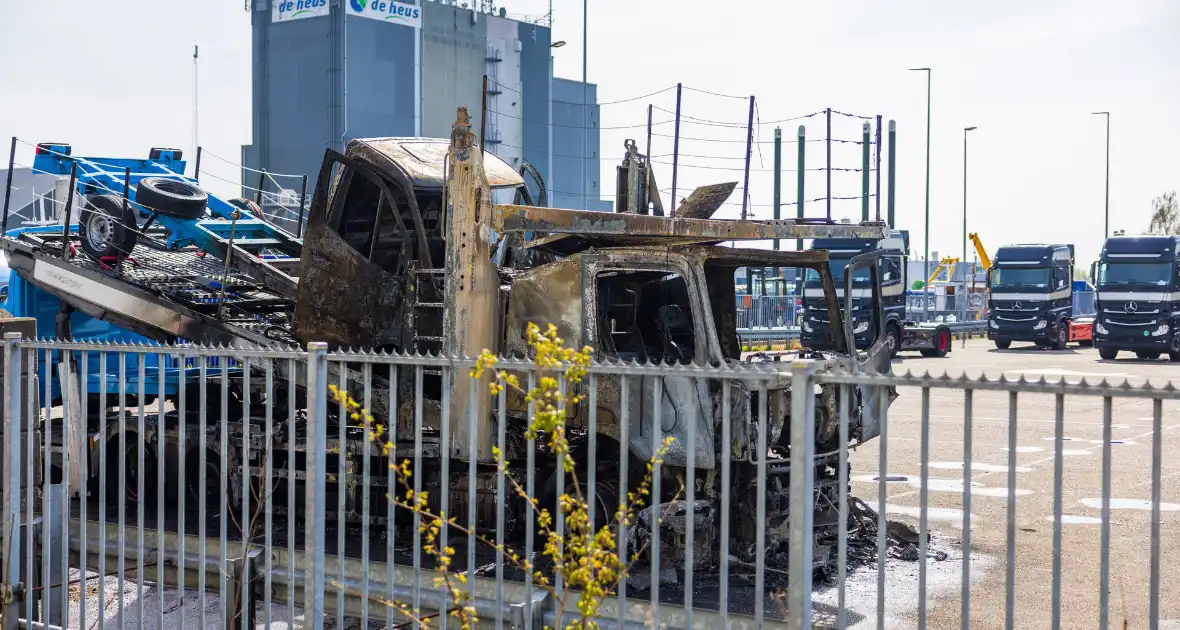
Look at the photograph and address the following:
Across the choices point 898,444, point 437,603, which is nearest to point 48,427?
point 437,603

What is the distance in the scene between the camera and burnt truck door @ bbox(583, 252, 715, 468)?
718 cm

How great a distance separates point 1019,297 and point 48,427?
107 ft

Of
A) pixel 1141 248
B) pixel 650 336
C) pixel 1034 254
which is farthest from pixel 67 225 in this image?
pixel 1034 254

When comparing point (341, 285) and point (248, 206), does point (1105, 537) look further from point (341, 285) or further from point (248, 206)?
point (248, 206)

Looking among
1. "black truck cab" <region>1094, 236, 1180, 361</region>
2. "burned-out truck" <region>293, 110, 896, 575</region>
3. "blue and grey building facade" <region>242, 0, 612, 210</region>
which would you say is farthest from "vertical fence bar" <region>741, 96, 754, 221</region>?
"blue and grey building facade" <region>242, 0, 612, 210</region>

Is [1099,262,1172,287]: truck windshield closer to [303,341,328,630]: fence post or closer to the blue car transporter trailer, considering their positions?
the blue car transporter trailer

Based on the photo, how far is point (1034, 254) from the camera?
3441 centimetres

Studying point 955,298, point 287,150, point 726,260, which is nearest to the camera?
point 726,260

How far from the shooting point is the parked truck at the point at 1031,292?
3444 cm

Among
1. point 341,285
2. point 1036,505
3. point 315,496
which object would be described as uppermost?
point 341,285

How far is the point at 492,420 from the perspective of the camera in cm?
773

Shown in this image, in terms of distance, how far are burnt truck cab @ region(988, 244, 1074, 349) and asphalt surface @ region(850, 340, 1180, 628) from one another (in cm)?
1495

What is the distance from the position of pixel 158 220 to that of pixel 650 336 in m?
4.61

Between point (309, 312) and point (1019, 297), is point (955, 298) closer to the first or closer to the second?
point (1019, 297)
